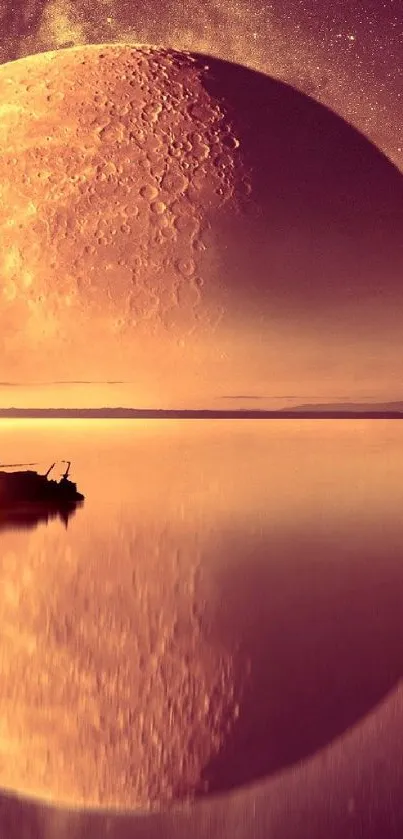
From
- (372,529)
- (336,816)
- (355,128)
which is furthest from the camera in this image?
(355,128)

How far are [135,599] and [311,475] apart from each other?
17398 millimetres

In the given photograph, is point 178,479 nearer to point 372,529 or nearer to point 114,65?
point 372,529

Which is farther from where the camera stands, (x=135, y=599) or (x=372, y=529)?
(x=372, y=529)

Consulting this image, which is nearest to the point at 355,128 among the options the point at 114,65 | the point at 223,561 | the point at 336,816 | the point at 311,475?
the point at 114,65

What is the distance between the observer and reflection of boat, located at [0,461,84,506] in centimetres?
2008

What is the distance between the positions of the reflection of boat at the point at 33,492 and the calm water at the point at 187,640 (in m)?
0.62

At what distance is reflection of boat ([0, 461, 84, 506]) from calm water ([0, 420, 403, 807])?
0.62 metres

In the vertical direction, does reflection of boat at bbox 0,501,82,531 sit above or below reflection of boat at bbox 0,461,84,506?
below

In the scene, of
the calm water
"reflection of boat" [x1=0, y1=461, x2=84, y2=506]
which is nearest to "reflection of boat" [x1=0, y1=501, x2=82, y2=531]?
"reflection of boat" [x1=0, y1=461, x2=84, y2=506]

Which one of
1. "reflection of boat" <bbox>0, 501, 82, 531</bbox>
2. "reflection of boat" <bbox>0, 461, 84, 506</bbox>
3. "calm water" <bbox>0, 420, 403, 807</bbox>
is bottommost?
"calm water" <bbox>0, 420, 403, 807</bbox>

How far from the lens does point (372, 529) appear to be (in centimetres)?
1866

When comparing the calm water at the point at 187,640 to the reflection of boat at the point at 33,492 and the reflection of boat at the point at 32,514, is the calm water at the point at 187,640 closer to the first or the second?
the reflection of boat at the point at 32,514

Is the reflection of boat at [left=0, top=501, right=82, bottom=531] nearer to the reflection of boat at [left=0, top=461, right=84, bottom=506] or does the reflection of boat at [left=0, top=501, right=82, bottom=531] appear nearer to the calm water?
the reflection of boat at [left=0, top=461, right=84, bottom=506]

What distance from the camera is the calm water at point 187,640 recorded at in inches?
305
